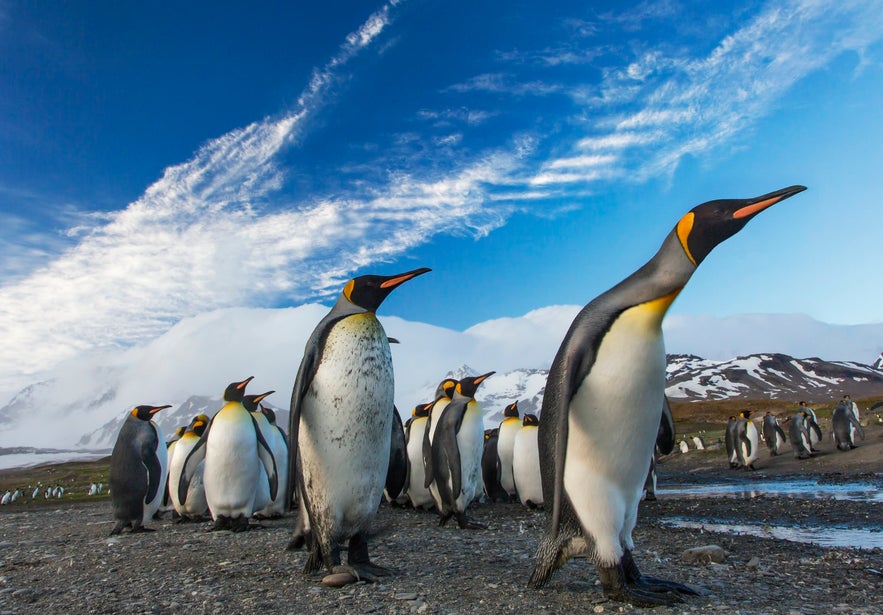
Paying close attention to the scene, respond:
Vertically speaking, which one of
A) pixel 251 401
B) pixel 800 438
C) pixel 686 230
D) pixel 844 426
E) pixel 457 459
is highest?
pixel 686 230

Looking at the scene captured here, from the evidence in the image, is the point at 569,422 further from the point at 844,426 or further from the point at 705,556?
the point at 844,426

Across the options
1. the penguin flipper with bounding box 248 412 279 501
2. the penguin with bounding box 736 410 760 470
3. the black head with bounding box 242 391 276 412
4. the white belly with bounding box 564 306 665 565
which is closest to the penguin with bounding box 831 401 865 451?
the penguin with bounding box 736 410 760 470

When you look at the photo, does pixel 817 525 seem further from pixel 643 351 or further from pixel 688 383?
pixel 688 383

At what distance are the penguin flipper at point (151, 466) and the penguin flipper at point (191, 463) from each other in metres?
0.33

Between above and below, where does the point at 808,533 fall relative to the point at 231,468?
below

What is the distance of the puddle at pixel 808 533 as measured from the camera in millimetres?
5629

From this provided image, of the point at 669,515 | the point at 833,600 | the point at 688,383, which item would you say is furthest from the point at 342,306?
the point at 688,383

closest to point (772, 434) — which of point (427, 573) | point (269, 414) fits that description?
point (269, 414)

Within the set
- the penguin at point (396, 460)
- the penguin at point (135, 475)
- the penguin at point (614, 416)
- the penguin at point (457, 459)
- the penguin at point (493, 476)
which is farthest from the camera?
the penguin at point (493, 476)

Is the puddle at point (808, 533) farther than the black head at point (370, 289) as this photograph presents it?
Yes

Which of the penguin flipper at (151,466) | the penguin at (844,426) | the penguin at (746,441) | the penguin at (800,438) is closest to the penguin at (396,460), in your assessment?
the penguin flipper at (151,466)

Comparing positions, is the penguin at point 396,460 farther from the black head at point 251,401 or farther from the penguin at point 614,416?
the penguin at point 614,416

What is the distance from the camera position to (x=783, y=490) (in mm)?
11391

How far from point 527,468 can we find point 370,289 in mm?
5651
